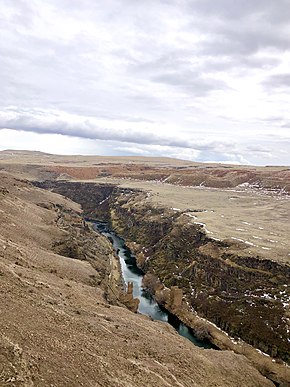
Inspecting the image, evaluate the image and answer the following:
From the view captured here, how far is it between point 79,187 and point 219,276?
131m

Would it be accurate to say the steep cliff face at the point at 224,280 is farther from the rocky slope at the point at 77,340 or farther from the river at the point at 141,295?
the rocky slope at the point at 77,340

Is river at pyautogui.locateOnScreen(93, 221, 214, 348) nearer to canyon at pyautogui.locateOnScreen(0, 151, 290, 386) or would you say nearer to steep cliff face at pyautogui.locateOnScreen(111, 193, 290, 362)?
canyon at pyautogui.locateOnScreen(0, 151, 290, 386)

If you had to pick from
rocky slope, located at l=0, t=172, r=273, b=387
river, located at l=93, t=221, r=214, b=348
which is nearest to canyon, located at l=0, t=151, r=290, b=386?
rocky slope, located at l=0, t=172, r=273, b=387

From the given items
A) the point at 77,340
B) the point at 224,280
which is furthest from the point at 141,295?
the point at 77,340

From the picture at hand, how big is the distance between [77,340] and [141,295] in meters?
47.2

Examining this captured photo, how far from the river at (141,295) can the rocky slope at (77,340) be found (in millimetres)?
14142

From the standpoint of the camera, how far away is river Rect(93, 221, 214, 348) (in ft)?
213

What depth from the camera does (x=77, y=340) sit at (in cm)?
3228

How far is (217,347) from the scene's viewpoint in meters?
60.2

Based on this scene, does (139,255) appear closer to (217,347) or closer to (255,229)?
(255,229)

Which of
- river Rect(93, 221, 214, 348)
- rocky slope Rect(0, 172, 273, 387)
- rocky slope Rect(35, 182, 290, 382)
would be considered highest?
rocky slope Rect(0, 172, 273, 387)

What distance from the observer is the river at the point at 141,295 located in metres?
64.9

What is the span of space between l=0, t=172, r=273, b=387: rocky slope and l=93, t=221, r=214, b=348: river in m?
14.1

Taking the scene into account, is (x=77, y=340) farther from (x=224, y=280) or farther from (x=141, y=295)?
(x=224, y=280)
